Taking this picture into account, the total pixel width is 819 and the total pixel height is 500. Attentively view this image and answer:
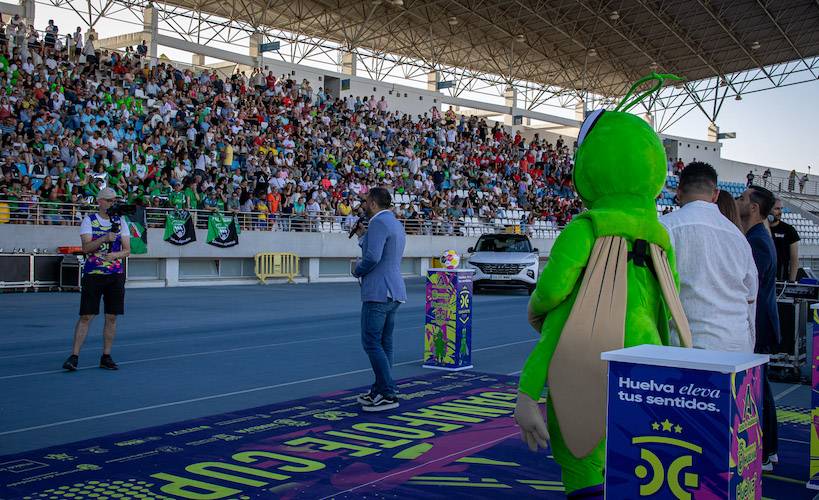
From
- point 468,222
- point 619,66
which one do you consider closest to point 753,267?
point 468,222

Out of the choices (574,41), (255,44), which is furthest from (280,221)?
(574,41)

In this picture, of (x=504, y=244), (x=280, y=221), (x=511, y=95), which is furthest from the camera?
(x=511, y=95)

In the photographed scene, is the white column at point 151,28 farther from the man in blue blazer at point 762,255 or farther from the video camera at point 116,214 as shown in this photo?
the man in blue blazer at point 762,255

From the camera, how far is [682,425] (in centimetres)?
258

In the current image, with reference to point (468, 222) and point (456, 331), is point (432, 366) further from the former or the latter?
point (468, 222)

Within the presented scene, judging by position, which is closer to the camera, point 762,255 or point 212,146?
point 762,255

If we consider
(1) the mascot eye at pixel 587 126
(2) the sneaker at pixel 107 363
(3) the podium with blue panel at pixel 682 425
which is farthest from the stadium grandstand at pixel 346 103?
(3) the podium with blue panel at pixel 682 425

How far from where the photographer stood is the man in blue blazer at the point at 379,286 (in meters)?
7.59

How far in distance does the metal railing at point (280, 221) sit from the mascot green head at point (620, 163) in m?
7.89

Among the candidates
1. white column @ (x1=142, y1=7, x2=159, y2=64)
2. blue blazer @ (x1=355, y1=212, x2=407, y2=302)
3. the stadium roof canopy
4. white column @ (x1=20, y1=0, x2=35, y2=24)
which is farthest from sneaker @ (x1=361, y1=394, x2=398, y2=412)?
the stadium roof canopy

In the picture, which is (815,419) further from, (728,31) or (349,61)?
(728,31)

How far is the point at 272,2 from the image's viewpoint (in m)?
38.8

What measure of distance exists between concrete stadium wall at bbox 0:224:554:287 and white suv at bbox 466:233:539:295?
3106 mm

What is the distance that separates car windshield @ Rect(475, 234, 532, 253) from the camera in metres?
24.0
